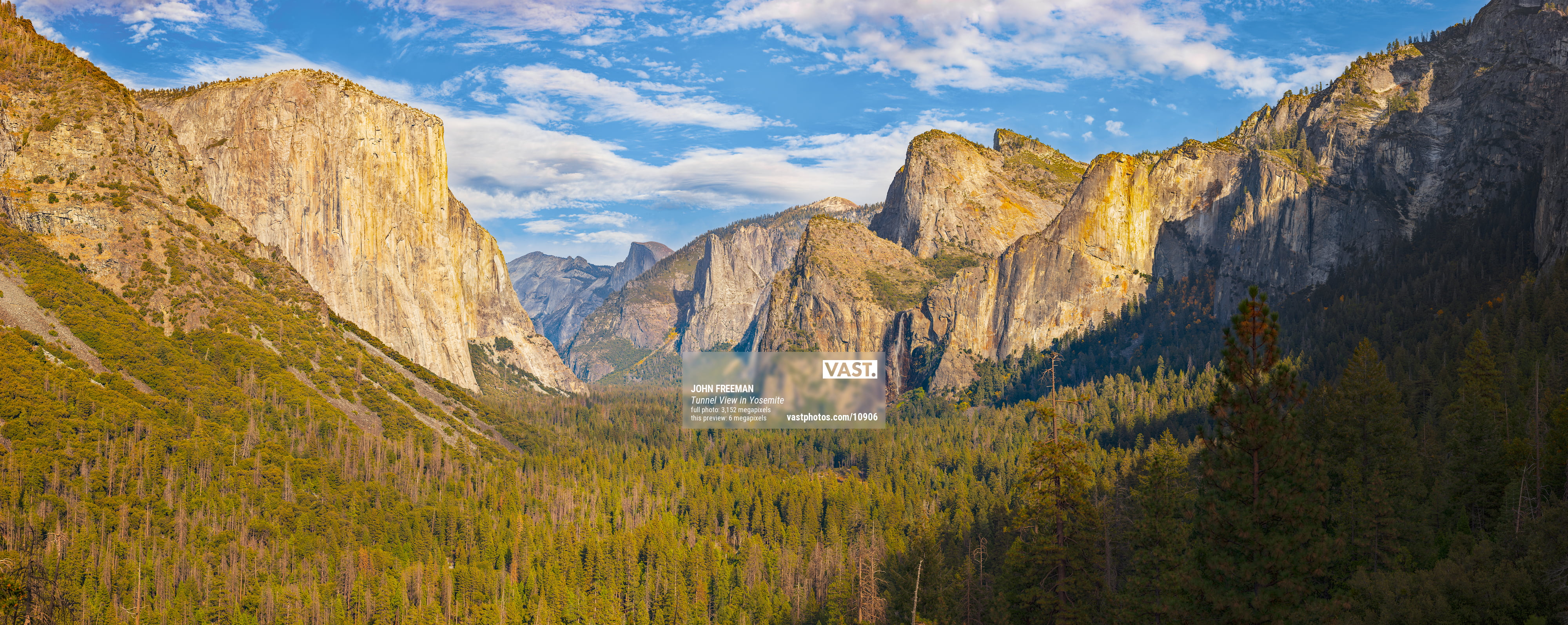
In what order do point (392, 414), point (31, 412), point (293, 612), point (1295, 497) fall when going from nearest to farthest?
1. point (1295, 497)
2. point (293, 612)
3. point (31, 412)
4. point (392, 414)

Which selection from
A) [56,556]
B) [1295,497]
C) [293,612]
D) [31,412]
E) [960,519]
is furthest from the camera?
[960,519]

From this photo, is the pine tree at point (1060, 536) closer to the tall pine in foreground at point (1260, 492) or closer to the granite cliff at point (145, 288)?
the tall pine in foreground at point (1260, 492)

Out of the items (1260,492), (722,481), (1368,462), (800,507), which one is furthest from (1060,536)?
(722,481)

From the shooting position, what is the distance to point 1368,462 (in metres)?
65.8

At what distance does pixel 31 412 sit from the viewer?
367 ft

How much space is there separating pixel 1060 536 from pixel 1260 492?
11869 millimetres

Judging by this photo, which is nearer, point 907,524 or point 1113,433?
point 907,524

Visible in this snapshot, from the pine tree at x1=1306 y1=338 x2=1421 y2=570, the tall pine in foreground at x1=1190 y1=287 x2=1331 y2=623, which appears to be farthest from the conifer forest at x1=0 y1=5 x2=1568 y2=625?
the pine tree at x1=1306 y1=338 x2=1421 y2=570

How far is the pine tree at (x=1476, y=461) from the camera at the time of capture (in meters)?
63.0

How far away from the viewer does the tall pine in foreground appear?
36781mm

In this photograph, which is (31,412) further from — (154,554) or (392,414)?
(392,414)

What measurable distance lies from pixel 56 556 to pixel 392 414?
3363 inches

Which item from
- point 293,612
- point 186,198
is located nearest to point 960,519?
point 293,612

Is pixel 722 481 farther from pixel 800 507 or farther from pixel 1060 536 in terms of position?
pixel 1060 536
